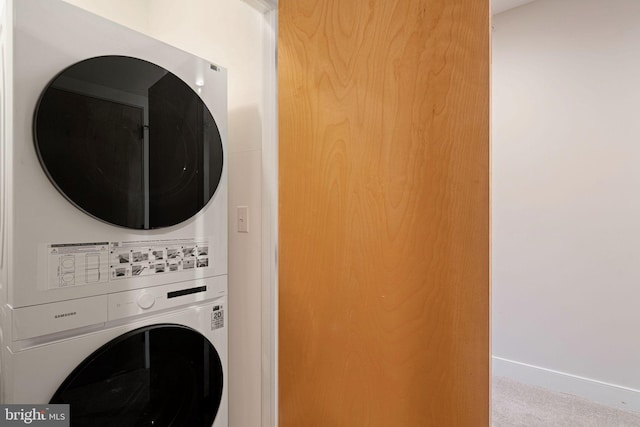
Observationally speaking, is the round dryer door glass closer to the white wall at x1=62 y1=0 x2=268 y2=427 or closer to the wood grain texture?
the white wall at x1=62 y1=0 x2=268 y2=427

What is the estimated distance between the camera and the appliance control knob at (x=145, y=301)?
3.41 ft

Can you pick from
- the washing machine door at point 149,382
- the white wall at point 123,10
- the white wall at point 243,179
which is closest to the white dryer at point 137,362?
the washing machine door at point 149,382

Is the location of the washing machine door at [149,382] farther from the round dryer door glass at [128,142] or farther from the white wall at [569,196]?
the white wall at [569,196]

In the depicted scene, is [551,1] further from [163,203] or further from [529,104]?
[163,203]

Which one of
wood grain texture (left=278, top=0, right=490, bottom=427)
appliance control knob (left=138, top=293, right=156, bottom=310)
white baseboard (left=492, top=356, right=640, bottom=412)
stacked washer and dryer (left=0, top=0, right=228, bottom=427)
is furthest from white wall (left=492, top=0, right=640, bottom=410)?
appliance control knob (left=138, top=293, right=156, bottom=310)

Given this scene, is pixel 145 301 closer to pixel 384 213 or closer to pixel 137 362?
pixel 137 362

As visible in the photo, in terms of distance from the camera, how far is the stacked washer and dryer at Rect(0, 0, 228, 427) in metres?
0.83

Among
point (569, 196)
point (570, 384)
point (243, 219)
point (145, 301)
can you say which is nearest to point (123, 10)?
point (243, 219)

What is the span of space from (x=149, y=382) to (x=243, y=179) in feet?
2.79

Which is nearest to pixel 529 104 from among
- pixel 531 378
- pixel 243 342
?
pixel 531 378

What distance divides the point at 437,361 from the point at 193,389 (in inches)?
34.8

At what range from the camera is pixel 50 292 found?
2.84 ft

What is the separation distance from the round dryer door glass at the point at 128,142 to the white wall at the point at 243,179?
0.65ft

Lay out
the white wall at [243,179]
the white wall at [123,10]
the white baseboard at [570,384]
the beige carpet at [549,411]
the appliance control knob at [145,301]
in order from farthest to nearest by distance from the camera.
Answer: the white baseboard at [570,384] < the beige carpet at [549,411] < the white wall at [123,10] < the white wall at [243,179] < the appliance control knob at [145,301]
